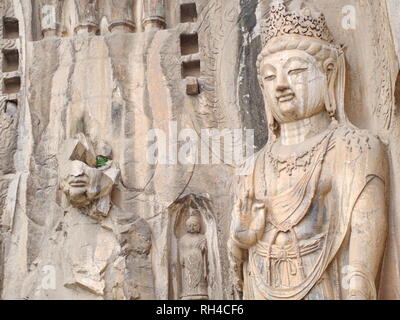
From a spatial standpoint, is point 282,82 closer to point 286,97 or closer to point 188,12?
point 286,97

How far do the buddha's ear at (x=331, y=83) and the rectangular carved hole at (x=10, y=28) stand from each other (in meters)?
2.99

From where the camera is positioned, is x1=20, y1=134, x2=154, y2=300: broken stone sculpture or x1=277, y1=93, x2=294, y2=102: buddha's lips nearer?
x1=277, y1=93, x2=294, y2=102: buddha's lips

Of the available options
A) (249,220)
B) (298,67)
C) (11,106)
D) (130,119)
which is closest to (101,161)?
(130,119)

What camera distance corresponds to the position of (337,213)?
911cm

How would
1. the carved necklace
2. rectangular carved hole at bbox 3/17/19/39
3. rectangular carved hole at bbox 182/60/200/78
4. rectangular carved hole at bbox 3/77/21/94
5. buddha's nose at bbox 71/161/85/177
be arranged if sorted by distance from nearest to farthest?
the carved necklace → buddha's nose at bbox 71/161/85/177 → rectangular carved hole at bbox 182/60/200/78 → rectangular carved hole at bbox 3/77/21/94 → rectangular carved hole at bbox 3/17/19/39

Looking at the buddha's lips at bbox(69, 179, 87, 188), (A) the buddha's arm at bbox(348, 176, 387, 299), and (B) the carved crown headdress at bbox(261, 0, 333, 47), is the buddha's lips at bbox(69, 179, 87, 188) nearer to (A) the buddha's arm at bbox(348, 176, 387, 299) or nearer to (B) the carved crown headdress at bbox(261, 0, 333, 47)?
(B) the carved crown headdress at bbox(261, 0, 333, 47)

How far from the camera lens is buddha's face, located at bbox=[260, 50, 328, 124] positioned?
374 inches

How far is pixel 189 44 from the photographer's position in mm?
10719

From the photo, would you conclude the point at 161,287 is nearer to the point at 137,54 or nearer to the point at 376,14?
the point at 137,54

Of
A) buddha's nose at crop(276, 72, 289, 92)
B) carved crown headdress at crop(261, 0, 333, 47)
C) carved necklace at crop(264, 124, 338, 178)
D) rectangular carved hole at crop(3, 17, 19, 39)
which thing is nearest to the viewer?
carved necklace at crop(264, 124, 338, 178)

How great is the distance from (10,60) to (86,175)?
163cm

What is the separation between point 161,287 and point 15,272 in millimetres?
1247

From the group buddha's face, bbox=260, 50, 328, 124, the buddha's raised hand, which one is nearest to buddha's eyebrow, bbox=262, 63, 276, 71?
buddha's face, bbox=260, 50, 328, 124

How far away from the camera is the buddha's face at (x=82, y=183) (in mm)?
10000
